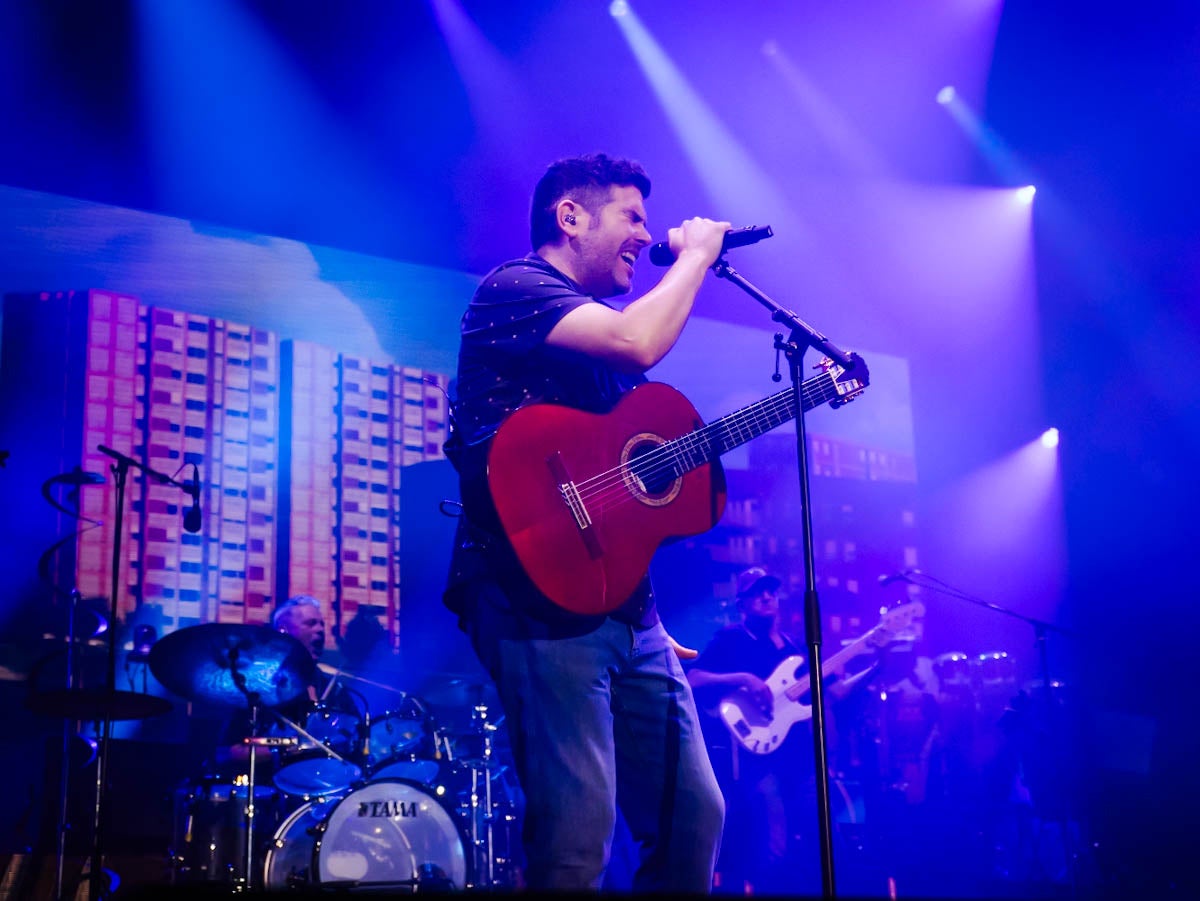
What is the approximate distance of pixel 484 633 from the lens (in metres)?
2.60

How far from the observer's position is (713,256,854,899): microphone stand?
8.43 ft

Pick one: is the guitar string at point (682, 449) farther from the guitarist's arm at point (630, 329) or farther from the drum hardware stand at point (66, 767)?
the drum hardware stand at point (66, 767)

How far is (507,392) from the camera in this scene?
8.93ft

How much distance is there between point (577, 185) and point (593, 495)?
92cm

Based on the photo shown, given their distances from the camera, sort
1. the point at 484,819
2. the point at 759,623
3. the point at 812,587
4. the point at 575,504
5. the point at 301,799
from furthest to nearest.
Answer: the point at 759,623 < the point at 484,819 < the point at 301,799 < the point at 812,587 < the point at 575,504

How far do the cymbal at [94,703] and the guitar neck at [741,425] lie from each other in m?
3.00

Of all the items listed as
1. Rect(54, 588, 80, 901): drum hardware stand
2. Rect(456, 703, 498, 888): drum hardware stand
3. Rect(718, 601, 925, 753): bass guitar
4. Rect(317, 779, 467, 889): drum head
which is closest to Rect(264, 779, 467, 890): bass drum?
Rect(317, 779, 467, 889): drum head

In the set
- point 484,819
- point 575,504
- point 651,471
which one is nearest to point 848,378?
point 651,471

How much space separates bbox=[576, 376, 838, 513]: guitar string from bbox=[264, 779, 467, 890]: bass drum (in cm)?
312

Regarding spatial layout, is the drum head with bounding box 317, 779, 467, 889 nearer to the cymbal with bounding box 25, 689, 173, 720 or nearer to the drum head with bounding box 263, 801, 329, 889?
the drum head with bounding box 263, 801, 329, 889

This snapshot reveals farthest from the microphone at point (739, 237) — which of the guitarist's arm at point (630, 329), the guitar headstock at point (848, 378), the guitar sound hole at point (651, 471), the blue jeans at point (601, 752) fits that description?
the blue jeans at point (601, 752)

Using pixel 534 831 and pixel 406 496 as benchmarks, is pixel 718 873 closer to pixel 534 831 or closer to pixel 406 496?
pixel 406 496

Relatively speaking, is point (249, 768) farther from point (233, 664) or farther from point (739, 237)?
point (739, 237)

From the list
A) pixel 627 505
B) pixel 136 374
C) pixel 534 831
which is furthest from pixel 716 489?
pixel 136 374
